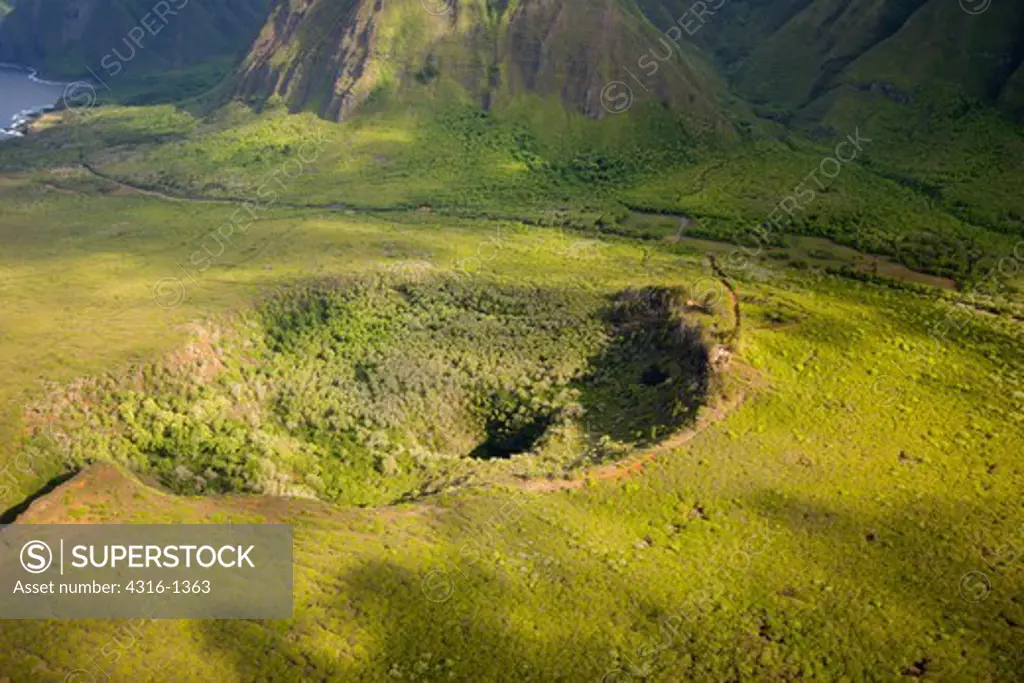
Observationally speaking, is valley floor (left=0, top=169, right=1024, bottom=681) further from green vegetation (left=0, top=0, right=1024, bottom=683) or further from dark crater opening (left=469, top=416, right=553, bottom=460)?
dark crater opening (left=469, top=416, right=553, bottom=460)

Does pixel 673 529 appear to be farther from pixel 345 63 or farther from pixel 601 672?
pixel 345 63

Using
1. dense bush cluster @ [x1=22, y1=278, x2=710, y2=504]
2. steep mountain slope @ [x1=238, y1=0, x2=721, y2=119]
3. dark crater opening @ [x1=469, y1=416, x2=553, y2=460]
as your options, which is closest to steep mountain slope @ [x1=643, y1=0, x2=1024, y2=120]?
steep mountain slope @ [x1=238, y1=0, x2=721, y2=119]

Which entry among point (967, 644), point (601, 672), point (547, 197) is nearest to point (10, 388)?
point (601, 672)

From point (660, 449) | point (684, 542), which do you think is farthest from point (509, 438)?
point (684, 542)

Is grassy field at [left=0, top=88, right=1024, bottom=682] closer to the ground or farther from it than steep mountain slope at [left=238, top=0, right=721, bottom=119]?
closer to the ground

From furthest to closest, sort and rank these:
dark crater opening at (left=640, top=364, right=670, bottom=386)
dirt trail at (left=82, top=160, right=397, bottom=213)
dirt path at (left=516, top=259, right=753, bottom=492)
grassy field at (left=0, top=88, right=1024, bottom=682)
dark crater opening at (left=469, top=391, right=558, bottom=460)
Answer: dirt trail at (left=82, top=160, right=397, bottom=213)
dark crater opening at (left=640, top=364, right=670, bottom=386)
dark crater opening at (left=469, top=391, right=558, bottom=460)
dirt path at (left=516, top=259, right=753, bottom=492)
grassy field at (left=0, top=88, right=1024, bottom=682)

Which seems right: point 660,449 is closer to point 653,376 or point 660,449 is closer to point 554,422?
point 554,422
